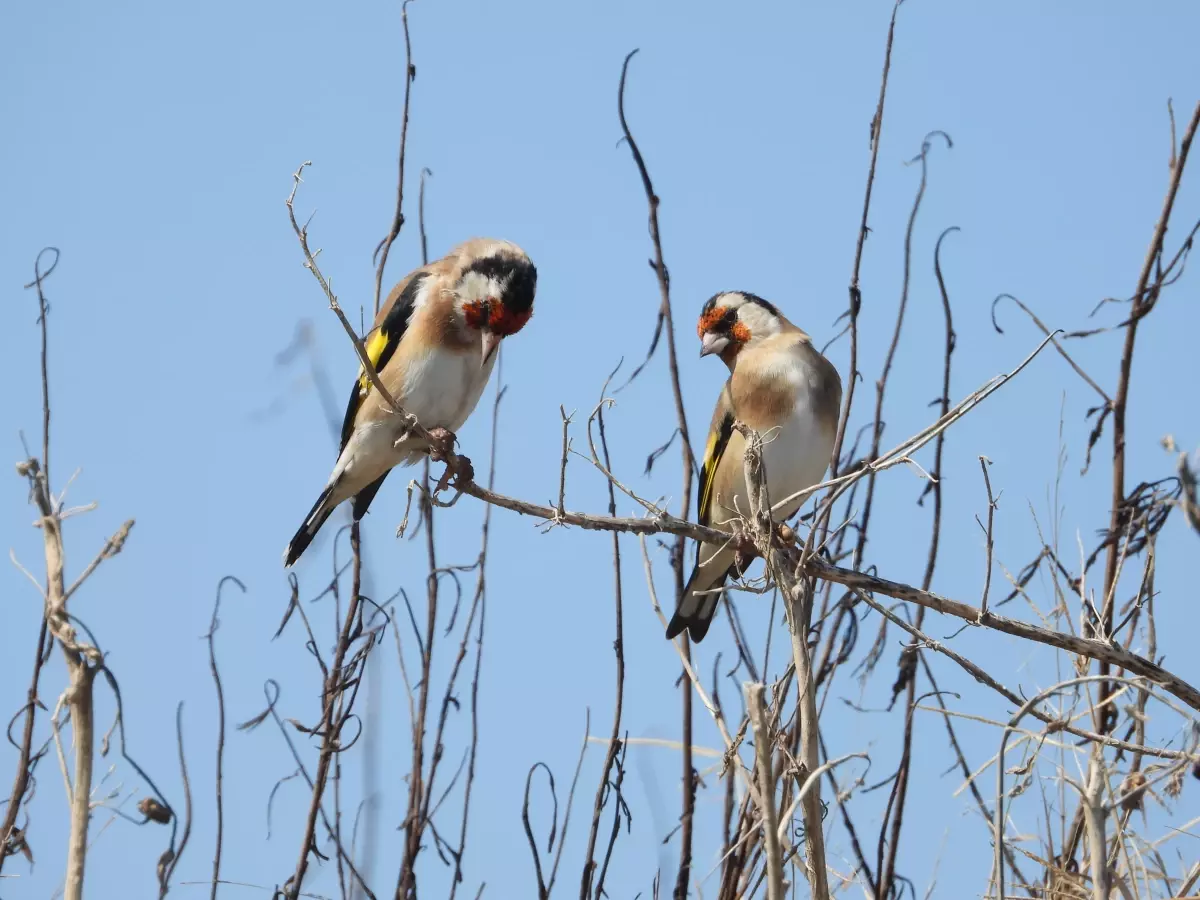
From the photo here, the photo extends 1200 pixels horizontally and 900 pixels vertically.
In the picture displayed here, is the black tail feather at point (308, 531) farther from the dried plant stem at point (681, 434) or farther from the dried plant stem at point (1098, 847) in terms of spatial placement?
the dried plant stem at point (1098, 847)

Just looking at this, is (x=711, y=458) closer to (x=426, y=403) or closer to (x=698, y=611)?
(x=698, y=611)

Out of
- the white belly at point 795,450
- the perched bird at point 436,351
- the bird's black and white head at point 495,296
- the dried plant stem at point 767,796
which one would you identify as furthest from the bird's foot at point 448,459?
the dried plant stem at point 767,796

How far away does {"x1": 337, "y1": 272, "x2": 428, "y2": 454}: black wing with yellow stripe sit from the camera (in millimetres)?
5086

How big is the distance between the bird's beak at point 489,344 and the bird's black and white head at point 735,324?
1016 mm

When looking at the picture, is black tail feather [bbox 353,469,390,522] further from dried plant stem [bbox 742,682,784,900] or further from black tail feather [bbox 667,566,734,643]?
dried plant stem [bbox 742,682,784,900]

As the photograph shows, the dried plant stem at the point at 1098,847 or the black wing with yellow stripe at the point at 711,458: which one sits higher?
the black wing with yellow stripe at the point at 711,458

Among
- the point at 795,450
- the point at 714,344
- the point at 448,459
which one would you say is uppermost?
the point at 714,344

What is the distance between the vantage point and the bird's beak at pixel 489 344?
4.92 metres

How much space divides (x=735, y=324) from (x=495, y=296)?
3.80ft

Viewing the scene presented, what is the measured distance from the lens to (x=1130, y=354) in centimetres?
415

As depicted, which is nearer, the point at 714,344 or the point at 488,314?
the point at 488,314

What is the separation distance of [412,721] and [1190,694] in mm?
2200

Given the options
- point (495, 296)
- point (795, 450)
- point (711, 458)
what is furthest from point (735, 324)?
point (495, 296)

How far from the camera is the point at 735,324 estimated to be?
5.59m
